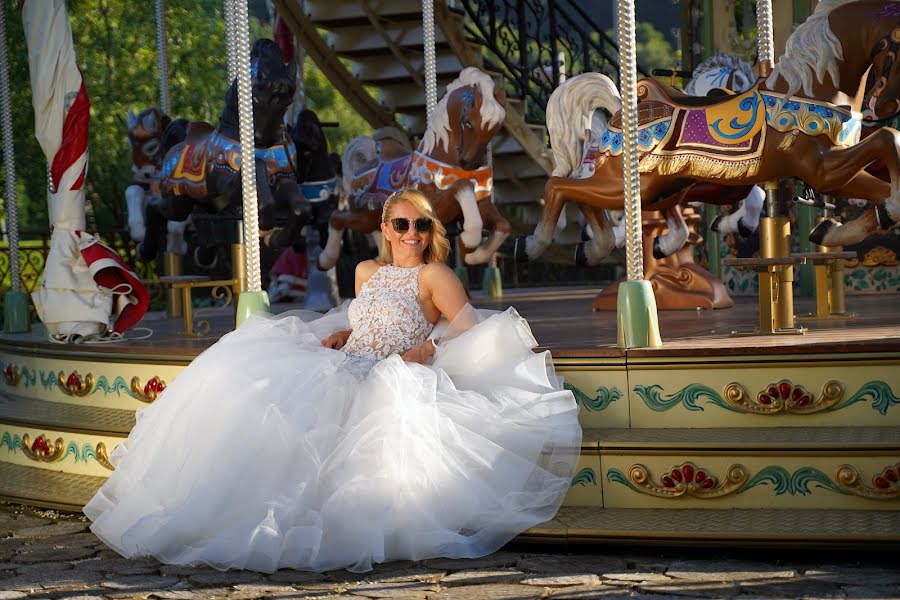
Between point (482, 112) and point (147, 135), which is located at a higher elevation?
point (147, 135)

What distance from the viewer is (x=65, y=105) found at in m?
6.40

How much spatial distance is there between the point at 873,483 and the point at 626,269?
204 centimetres

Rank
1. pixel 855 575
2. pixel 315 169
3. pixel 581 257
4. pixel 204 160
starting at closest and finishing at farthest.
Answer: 1. pixel 855 575
2. pixel 581 257
3. pixel 204 160
4. pixel 315 169

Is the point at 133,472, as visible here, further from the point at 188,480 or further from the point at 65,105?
the point at 65,105

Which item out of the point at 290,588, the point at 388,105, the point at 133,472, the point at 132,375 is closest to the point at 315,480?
the point at 290,588

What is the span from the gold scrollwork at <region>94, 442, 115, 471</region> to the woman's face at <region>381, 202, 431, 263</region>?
173 centimetres

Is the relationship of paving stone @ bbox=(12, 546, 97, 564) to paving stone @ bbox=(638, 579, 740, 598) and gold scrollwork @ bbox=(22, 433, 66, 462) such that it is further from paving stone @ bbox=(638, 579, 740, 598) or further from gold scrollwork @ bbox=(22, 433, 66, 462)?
paving stone @ bbox=(638, 579, 740, 598)

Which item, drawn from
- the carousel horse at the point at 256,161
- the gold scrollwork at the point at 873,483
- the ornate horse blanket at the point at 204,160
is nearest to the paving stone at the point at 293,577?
the gold scrollwork at the point at 873,483

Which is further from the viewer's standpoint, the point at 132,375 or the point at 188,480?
the point at 132,375

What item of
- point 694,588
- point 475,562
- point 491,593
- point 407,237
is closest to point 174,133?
point 407,237

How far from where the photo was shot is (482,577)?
159 inches

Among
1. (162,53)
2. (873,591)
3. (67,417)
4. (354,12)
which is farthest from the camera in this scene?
(354,12)

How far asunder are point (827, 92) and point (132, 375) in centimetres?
353

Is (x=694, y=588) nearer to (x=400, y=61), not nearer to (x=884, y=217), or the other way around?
(x=884, y=217)
